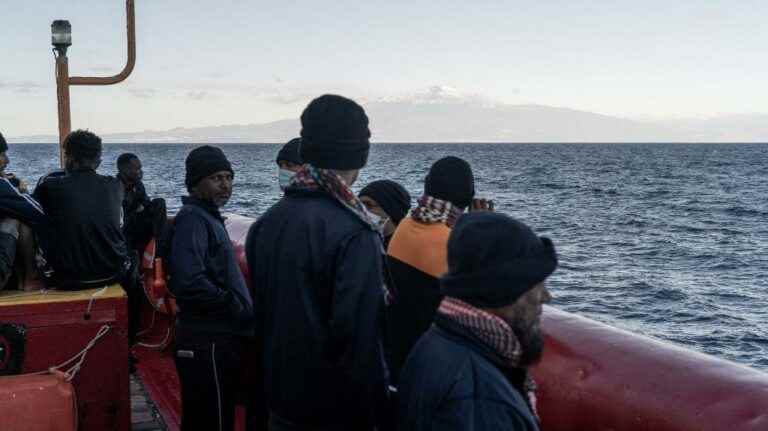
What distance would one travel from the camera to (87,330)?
184 inches

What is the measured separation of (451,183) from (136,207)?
4190 mm

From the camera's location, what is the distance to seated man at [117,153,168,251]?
7051mm

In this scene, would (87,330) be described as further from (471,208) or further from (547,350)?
(547,350)

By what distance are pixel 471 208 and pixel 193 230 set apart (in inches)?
51.7

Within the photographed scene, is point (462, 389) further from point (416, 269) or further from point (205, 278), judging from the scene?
point (205, 278)

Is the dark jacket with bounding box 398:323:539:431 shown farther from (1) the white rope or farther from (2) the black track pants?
(1) the white rope

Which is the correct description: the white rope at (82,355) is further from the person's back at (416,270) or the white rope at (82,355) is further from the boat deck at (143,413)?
the person's back at (416,270)

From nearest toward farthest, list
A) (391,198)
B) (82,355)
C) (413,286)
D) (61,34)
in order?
1. (413,286)
2. (391,198)
3. (82,355)
4. (61,34)

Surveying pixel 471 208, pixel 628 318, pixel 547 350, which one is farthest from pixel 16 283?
pixel 628 318

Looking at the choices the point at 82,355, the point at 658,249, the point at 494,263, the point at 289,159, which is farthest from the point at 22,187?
the point at 658,249

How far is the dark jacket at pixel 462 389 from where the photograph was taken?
6.18 feet

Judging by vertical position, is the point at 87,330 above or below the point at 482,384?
below

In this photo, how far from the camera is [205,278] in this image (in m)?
3.83

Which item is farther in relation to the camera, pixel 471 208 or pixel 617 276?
pixel 617 276
